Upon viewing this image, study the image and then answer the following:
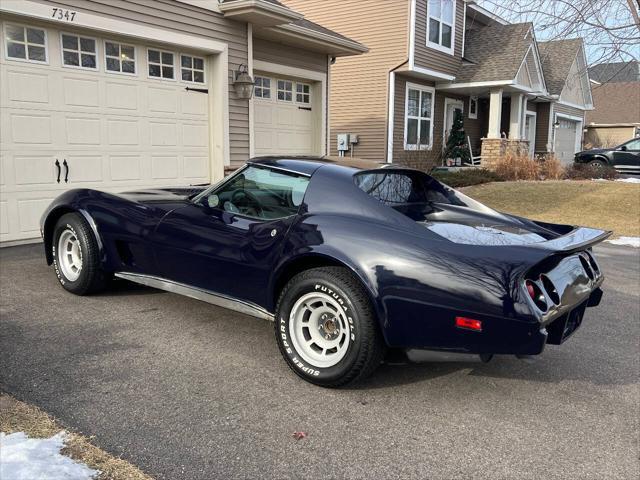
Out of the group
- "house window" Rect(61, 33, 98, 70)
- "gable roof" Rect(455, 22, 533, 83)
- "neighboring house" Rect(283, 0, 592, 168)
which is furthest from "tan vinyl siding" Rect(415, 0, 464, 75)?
"house window" Rect(61, 33, 98, 70)

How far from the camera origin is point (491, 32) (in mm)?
20203

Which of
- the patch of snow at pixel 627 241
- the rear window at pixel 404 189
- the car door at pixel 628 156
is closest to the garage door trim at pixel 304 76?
the patch of snow at pixel 627 241

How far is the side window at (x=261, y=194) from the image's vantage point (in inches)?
149

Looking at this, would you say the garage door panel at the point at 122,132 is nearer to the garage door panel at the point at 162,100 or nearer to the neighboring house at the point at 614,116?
the garage door panel at the point at 162,100

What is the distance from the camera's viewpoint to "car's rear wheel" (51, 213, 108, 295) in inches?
184

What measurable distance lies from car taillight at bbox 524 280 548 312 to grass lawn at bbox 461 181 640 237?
8.49 metres

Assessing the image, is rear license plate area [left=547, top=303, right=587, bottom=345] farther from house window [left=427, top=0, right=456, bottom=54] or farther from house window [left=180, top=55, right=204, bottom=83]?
house window [left=427, top=0, right=456, bottom=54]

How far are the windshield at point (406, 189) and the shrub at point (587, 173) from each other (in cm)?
1664

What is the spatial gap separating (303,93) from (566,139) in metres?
21.0

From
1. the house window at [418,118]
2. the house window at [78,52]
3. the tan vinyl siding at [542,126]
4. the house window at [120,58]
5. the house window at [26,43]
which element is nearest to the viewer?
the house window at [26,43]

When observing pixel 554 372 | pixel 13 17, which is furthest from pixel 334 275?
pixel 13 17

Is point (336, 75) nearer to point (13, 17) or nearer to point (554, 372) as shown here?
point (13, 17)

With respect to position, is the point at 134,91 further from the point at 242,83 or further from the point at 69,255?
the point at 69,255

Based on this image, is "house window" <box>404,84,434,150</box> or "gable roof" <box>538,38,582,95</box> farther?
"gable roof" <box>538,38,582,95</box>
